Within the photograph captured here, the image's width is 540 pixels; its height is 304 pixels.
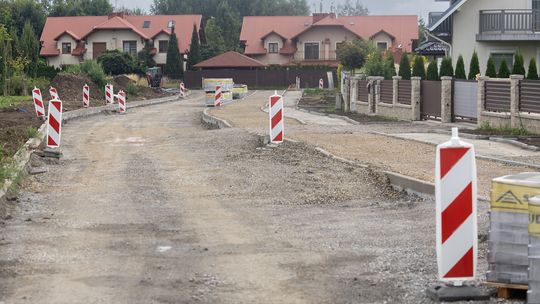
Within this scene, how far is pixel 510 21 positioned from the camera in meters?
36.6

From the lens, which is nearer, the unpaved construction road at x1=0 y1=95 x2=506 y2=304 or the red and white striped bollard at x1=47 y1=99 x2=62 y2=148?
the unpaved construction road at x1=0 y1=95 x2=506 y2=304

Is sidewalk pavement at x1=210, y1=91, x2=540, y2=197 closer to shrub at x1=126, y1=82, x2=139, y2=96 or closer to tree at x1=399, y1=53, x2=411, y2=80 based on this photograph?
tree at x1=399, y1=53, x2=411, y2=80

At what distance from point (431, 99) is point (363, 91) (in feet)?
30.7

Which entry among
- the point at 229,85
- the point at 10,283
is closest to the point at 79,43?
the point at 229,85

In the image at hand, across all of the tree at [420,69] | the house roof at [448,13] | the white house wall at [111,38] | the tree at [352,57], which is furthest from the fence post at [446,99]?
the white house wall at [111,38]

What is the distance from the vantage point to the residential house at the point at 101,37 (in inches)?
3752

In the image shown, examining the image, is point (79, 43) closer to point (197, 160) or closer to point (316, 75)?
point (316, 75)

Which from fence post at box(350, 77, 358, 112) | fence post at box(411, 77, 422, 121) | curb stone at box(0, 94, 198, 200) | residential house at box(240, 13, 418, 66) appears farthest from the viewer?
residential house at box(240, 13, 418, 66)

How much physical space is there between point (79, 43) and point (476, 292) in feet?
304

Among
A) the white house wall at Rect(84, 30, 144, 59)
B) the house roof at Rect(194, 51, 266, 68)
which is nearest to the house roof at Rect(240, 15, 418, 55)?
the house roof at Rect(194, 51, 266, 68)

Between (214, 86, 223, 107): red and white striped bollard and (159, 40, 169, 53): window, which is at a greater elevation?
(159, 40, 169, 53): window

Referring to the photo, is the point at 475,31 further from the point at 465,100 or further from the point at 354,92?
the point at 465,100

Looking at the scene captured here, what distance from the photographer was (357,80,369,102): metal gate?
41.5 meters

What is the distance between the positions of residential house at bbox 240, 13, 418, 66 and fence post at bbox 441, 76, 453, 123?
62.0 m
